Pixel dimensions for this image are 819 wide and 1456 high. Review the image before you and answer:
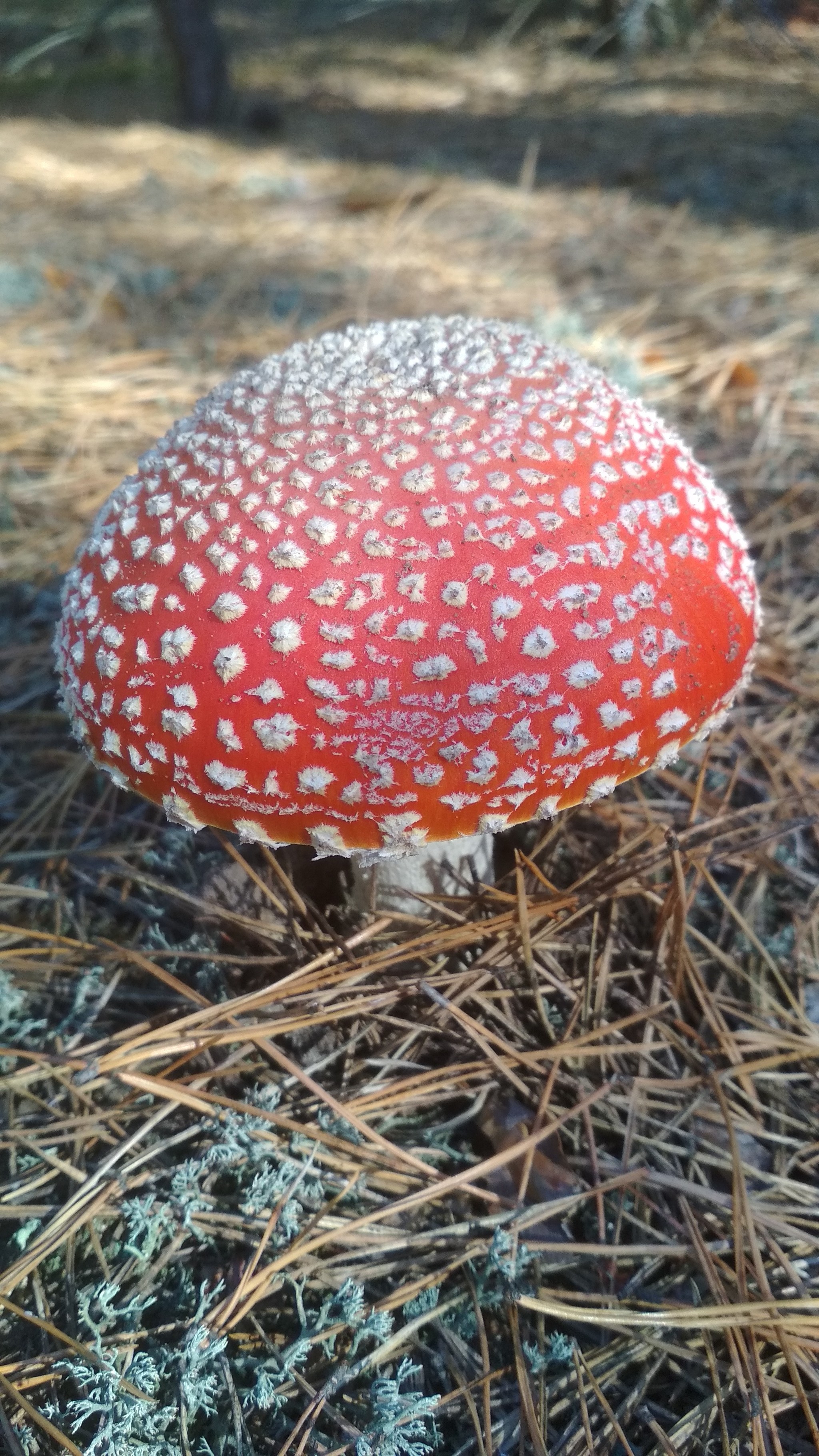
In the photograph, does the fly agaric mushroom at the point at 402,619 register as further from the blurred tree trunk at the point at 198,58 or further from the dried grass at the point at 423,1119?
the blurred tree trunk at the point at 198,58

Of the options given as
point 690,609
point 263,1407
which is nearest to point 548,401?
point 690,609

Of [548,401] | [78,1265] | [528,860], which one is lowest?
[78,1265]

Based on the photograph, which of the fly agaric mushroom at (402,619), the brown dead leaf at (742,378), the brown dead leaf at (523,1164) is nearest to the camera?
the fly agaric mushroom at (402,619)

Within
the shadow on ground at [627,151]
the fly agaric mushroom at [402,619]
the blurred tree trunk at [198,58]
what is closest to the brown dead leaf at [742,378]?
the shadow on ground at [627,151]

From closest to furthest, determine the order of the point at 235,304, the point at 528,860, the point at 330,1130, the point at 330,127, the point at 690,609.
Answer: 1. the point at 690,609
2. the point at 330,1130
3. the point at 528,860
4. the point at 235,304
5. the point at 330,127

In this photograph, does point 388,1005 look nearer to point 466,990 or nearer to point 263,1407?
point 466,990

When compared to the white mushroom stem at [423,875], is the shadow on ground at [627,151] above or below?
above
